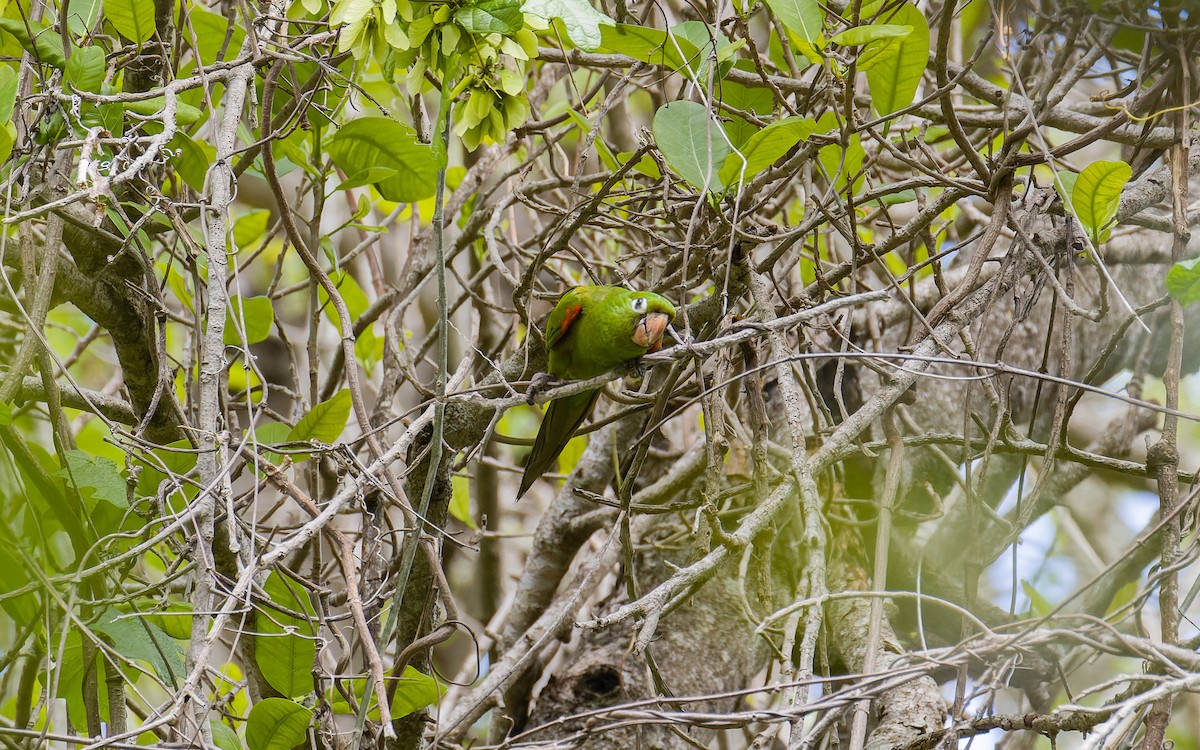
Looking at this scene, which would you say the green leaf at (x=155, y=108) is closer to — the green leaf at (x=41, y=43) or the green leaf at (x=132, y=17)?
the green leaf at (x=41, y=43)

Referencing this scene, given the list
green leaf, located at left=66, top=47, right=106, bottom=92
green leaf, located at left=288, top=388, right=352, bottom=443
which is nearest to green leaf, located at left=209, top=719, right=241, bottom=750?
green leaf, located at left=288, top=388, right=352, bottom=443

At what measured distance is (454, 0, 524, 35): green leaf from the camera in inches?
62.4

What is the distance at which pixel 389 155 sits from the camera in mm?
2240

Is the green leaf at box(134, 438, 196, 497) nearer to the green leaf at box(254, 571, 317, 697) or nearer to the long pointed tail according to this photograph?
the green leaf at box(254, 571, 317, 697)

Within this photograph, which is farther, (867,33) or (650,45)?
(650,45)

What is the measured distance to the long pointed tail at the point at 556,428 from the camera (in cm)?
269

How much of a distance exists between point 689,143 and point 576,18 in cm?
40

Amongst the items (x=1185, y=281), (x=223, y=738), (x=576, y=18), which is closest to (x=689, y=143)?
(x=576, y=18)

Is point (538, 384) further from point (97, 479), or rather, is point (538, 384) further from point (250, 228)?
point (250, 228)

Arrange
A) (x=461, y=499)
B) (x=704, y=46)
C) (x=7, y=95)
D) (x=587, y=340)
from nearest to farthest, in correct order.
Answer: (x=7, y=95)
(x=704, y=46)
(x=587, y=340)
(x=461, y=499)

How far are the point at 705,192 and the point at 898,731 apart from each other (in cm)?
123

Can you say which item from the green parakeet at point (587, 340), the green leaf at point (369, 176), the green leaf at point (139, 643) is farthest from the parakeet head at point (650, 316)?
the green leaf at point (139, 643)

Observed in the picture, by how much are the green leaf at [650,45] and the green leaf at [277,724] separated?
1569mm

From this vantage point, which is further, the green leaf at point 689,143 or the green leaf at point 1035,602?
the green leaf at point 1035,602
